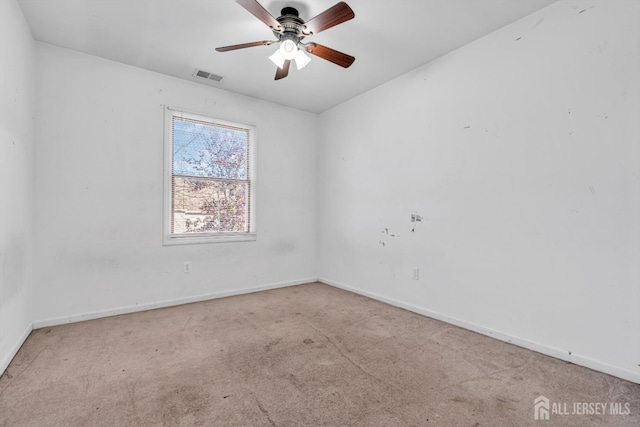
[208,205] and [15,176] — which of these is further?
[208,205]

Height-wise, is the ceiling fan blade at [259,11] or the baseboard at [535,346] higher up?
the ceiling fan blade at [259,11]

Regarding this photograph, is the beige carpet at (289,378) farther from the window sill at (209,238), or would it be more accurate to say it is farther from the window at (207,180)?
the window at (207,180)

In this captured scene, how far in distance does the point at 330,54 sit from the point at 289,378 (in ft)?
8.28

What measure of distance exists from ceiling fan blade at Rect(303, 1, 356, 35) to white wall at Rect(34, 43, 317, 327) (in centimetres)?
203

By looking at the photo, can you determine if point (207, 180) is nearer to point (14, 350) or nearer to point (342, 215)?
point (342, 215)

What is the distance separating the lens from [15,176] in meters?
2.25

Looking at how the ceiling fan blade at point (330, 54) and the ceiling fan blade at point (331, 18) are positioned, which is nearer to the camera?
the ceiling fan blade at point (331, 18)

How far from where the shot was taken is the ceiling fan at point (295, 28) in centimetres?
198

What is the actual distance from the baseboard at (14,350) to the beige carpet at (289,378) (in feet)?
0.15

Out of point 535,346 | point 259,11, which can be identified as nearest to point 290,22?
point 259,11

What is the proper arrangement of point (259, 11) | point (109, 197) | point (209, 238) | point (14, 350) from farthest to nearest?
point (209, 238)
point (109, 197)
point (14, 350)
point (259, 11)

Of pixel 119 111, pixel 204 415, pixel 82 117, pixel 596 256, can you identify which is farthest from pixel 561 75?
pixel 82 117

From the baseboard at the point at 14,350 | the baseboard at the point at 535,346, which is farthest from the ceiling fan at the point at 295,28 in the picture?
the baseboard at the point at 14,350

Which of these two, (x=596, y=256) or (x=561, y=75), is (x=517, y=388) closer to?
(x=596, y=256)
